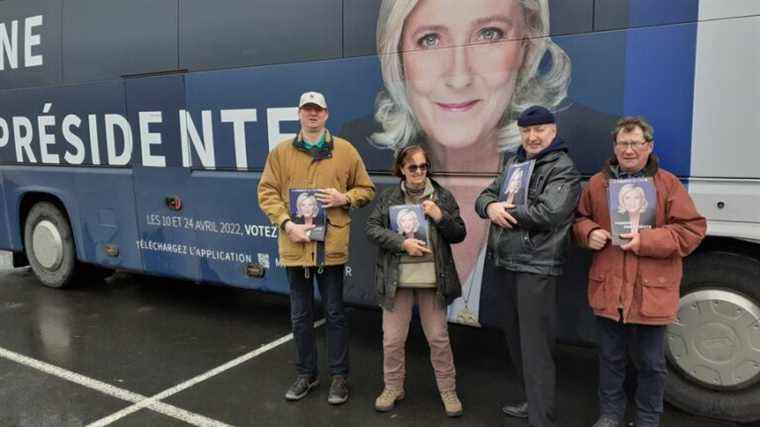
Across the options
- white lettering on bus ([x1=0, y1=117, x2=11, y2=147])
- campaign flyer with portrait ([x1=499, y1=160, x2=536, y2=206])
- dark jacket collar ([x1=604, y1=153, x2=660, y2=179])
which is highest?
white lettering on bus ([x1=0, y1=117, x2=11, y2=147])

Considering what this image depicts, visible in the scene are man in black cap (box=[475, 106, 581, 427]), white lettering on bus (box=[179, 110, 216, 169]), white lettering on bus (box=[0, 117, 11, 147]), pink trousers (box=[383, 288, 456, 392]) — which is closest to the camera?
man in black cap (box=[475, 106, 581, 427])

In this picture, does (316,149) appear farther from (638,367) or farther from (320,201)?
(638,367)

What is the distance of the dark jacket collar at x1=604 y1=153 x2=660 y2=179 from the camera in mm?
3004

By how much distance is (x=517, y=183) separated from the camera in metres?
3.16

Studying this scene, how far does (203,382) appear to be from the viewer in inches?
169

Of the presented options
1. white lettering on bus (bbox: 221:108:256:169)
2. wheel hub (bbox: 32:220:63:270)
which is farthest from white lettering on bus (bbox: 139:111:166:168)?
wheel hub (bbox: 32:220:63:270)

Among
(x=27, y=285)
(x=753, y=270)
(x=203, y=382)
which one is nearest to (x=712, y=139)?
(x=753, y=270)

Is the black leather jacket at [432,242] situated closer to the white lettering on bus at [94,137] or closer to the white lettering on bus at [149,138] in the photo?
the white lettering on bus at [149,138]

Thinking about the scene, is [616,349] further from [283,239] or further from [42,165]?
[42,165]

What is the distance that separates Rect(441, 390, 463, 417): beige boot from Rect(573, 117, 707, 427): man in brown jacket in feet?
2.67

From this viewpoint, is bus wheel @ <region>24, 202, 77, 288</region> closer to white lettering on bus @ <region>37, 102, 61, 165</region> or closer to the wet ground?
the wet ground

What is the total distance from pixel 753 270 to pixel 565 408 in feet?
4.29

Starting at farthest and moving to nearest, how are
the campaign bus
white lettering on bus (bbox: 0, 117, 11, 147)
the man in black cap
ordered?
white lettering on bus (bbox: 0, 117, 11, 147) → the campaign bus → the man in black cap

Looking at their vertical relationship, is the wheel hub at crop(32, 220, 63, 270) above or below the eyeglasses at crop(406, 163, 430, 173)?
below
